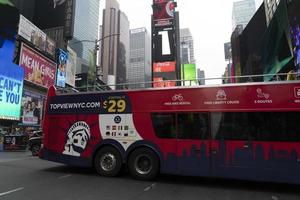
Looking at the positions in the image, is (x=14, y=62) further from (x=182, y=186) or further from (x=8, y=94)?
(x=182, y=186)

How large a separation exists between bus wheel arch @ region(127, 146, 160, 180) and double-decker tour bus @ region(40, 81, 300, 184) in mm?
31

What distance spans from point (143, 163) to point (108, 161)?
1.32 meters

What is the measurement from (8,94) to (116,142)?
1223 inches

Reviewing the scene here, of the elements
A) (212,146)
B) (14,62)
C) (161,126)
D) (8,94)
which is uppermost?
(14,62)

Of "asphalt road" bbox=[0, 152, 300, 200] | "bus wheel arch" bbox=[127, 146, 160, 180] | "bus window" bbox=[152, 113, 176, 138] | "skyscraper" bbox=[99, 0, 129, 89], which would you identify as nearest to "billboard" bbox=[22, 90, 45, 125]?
"skyscraper" bbox=[99, 0, 129, 89]

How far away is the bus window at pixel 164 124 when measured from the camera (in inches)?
406

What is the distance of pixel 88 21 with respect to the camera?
9038 centimetres

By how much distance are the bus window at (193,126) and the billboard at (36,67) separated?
37.0 meters

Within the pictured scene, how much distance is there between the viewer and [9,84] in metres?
38.1

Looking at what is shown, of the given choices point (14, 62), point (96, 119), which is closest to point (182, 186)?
point (96, 119)

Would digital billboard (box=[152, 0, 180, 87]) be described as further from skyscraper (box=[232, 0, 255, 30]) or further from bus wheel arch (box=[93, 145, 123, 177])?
skyscraper (box=[232, 0, 255, 30])

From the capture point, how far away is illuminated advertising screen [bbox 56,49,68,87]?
53.6m

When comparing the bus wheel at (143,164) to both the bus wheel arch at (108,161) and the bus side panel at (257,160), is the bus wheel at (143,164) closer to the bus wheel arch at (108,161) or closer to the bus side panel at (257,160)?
the bus wheel arch at (108,161)

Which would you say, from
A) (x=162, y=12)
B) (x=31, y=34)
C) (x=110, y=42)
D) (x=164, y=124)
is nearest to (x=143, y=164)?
(x=164, y=124)
